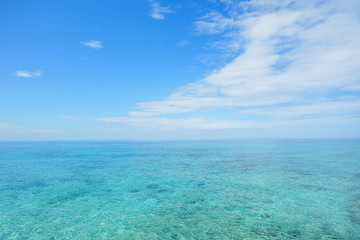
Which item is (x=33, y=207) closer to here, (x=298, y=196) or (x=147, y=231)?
(x=147, y=231)

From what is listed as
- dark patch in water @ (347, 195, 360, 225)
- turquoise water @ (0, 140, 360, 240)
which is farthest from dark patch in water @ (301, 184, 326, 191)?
dark patch in water @ (347, 195, 360, 225)

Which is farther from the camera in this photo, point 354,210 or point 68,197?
point 68,197

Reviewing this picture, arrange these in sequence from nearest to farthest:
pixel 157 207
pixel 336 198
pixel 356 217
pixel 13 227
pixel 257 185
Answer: pixel 13 227
pixel 356 217
pixel 157 207
pixel 336 198
pixel 257 185

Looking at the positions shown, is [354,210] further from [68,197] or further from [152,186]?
[68,197]

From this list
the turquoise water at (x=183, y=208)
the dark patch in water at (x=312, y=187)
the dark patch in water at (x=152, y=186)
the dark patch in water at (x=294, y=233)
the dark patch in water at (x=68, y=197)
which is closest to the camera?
the dark patch in water at (x=294, y=233)

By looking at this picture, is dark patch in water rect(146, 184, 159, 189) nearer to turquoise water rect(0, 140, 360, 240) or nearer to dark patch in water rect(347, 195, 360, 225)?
turquoise water rect(0, 140, 360, 240)

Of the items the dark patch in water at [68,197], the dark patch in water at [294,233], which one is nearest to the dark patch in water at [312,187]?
the dark patch in water at [294,233]

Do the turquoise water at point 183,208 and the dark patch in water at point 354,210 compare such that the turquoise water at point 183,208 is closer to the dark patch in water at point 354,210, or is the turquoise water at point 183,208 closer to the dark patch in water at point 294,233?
the dark patch in water at point 354,210

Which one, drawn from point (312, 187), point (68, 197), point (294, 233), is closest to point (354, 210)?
point (312, 187)

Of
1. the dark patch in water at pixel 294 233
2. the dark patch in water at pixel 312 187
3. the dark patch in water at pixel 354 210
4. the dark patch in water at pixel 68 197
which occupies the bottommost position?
the dark patch in water at pixel 294 233

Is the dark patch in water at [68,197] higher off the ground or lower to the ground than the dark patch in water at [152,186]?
higher

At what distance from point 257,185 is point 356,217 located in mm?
9072

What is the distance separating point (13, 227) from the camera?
12258 mm

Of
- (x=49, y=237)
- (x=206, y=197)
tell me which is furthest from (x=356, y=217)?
(x=49, y=237)
